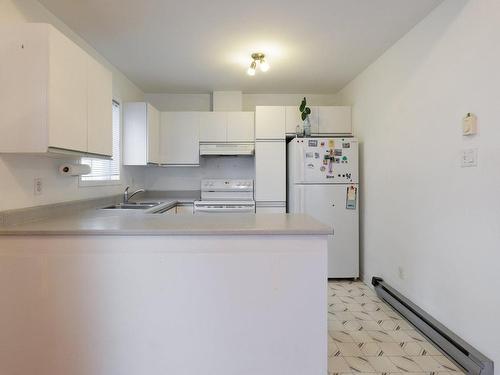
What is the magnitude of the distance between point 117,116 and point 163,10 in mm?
1503

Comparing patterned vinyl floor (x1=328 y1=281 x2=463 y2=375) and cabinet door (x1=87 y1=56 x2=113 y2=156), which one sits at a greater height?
cabinet door (x1=87 y1=56 x2=113 y2=156)

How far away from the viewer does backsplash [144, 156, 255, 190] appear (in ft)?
14.5

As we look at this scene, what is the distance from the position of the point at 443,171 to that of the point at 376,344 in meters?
1.30

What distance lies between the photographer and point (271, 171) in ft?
12.7

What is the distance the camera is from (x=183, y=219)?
6.46ft

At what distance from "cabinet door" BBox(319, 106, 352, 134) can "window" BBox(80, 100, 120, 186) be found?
2352mm

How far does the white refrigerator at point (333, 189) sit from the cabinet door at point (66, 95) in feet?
7.30

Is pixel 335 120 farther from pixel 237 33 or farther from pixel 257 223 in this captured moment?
pixel 257 223

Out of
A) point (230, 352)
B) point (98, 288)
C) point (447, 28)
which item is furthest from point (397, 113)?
point (98, 288)

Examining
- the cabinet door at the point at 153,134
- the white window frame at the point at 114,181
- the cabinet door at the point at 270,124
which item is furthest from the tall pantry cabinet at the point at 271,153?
the white window frame at the point at 114,181

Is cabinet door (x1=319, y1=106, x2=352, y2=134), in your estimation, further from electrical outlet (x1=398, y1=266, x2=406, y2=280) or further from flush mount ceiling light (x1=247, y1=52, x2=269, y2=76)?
electrical outlet (x1=398, y1=266, x2=406, y2=280)

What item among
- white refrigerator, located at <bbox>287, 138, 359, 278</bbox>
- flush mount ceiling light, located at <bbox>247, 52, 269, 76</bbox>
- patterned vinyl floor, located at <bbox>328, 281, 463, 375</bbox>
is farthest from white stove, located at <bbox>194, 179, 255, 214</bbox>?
patterned vinyl floor, located at <bbox>328, 281, 463, 375</bbox>

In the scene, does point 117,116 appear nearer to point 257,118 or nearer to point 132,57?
point 132,57

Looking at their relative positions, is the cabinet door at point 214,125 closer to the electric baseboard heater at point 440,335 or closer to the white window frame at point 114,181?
the white window frame at point 114,181
